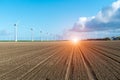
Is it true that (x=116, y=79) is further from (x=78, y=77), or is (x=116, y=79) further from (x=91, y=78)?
(x=78, y=77)

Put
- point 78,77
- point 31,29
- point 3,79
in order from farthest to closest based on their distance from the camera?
1. point 31,29
2. point 78,77
3. point 3,79

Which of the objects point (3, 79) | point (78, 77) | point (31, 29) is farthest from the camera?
point (31, 29)

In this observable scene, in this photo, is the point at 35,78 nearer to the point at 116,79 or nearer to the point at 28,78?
the point at 28,78

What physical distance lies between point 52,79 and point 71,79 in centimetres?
84

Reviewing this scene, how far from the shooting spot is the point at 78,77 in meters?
9.84

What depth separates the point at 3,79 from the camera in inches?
364

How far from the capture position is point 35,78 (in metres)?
9.49

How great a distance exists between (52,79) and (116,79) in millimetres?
2823

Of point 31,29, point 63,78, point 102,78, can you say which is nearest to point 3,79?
point 63,78

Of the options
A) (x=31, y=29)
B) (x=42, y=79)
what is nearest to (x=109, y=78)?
(x=42, y=79)

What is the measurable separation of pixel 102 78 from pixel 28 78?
11.0 feet

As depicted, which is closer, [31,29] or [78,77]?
[78,77]

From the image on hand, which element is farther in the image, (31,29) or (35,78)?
(31,29)

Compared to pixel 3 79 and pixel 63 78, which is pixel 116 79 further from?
pixel 3 79
